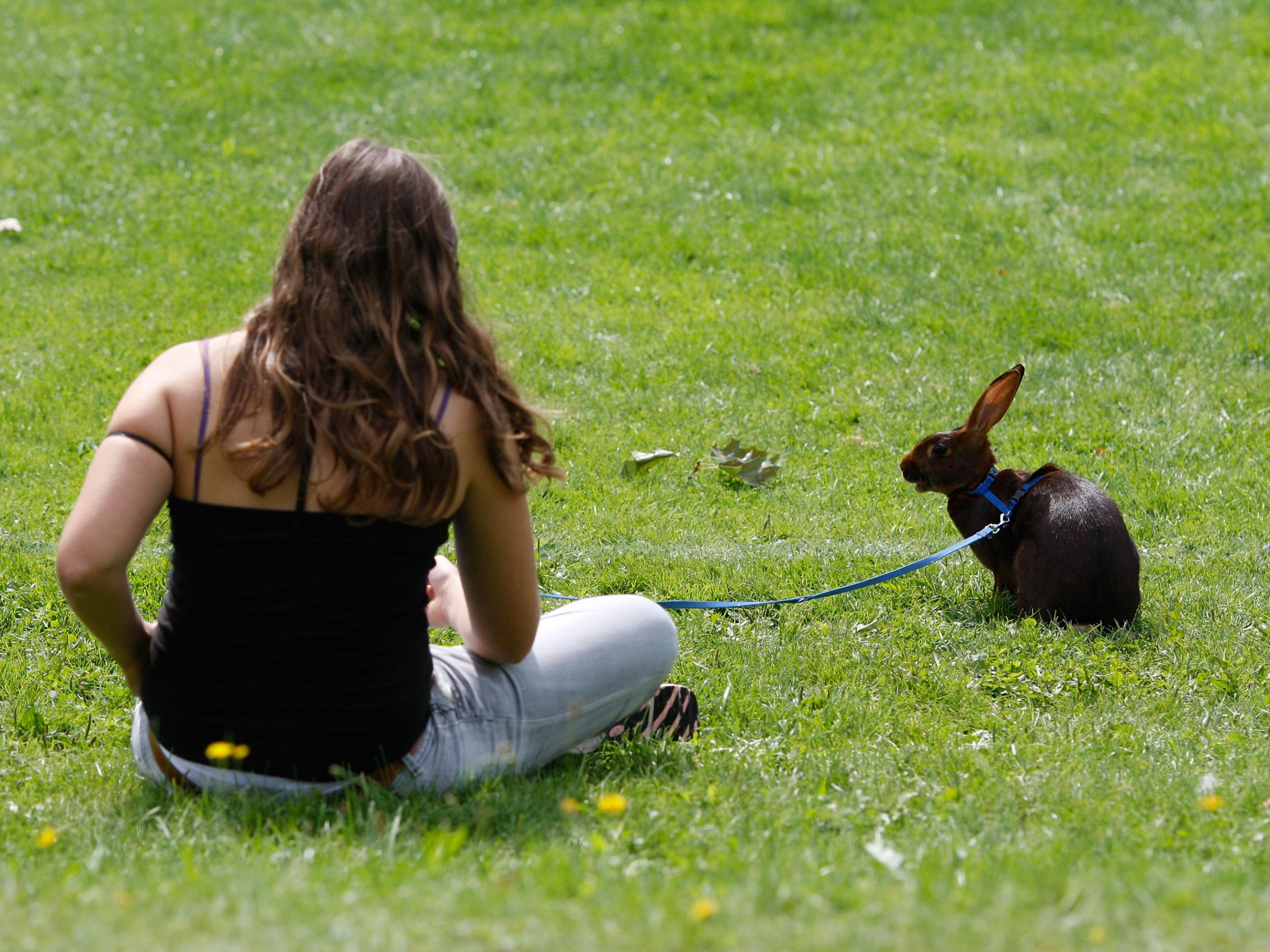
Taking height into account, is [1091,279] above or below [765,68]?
below

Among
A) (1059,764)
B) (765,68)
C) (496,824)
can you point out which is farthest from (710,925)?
(765,68)

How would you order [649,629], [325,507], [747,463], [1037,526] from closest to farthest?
[325,507], [649,629], [1037,526], [747,463]

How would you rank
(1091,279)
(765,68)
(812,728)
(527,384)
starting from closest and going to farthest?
(812,728) < (527,384) < (1091,279) < (765,68)

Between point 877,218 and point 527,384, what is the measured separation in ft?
11.4

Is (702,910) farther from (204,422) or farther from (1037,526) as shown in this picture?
(1037,526)

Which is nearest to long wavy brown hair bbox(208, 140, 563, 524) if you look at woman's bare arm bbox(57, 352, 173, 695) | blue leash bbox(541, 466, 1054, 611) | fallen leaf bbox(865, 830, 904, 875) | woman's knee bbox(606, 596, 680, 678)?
woman's bare arm bbox(57, 352, 173, 695)

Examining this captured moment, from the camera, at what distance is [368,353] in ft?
9.27

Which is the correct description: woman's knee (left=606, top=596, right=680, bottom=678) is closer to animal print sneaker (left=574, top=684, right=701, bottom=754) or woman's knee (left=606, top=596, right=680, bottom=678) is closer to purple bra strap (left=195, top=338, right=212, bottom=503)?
animal print sneaker (left=574, top=684, right=701, bottom=754)

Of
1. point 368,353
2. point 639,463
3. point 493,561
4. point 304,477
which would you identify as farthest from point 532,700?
point 639,463

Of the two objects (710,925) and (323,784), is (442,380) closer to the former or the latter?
(323,784)

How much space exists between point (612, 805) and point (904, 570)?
223cm

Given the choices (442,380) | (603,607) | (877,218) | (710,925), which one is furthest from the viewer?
(877,218)

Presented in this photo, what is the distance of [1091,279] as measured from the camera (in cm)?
872

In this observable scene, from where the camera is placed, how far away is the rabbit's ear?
4.83 m
